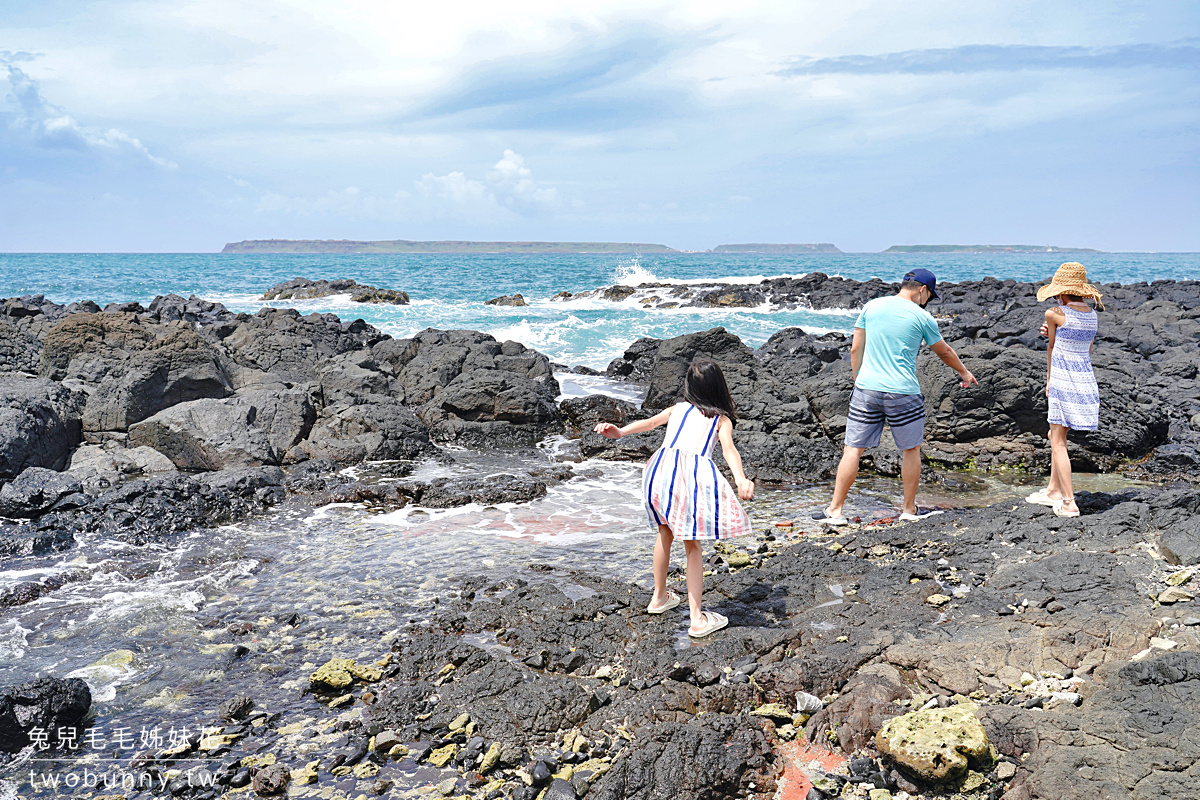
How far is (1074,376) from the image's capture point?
600cm

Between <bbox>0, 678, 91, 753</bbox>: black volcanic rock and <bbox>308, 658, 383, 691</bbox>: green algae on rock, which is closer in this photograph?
<bbox>0, 678, 91, 753</bbox>: black volcanic rock

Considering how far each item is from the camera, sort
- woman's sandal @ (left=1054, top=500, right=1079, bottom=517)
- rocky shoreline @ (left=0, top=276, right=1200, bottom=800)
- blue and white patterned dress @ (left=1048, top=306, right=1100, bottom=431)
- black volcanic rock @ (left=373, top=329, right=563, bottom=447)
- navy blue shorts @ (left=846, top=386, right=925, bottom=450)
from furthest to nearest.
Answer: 1. black volcanic rock @ (left=373, top=329, right=563, bottom=447)
2. navy blue shorts @ (left=846, top=386, right=925, bottom=450)
3. blue and white patterned dress @ (left=1048, top=306, right=1100, bottom=431)
4. woman's sandal @ (left=1054, top=500, right=1079, bottom=517)
5. rocky shoreline @ (left=0, top=276, right=1200, bottom=800)

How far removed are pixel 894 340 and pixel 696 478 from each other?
2798 mm

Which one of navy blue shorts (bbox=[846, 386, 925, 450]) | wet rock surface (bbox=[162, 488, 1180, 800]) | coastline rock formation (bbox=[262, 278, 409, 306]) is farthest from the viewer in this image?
coastline rock formation (bbox=[262, 278, 409, 306])

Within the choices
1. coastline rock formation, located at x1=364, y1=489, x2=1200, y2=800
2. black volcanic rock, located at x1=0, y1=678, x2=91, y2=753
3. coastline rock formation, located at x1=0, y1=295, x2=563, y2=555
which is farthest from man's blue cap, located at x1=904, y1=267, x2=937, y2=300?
black volcanic rock, located at x1=0, y1=678, x2=91, y2=753

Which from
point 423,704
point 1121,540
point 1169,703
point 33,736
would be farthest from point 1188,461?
point 33,736

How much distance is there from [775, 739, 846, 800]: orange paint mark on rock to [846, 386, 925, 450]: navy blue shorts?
355 centimetres

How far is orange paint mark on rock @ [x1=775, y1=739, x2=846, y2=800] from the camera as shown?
3342mm

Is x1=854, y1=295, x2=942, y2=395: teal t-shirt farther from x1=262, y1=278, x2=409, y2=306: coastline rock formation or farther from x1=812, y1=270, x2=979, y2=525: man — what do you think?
x1=262, y1=278, x2=409, y2=306: coastline rock formation

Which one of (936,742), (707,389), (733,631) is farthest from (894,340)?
(936,742)

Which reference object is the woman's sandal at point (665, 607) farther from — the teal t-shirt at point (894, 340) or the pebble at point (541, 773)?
the teal t-shirt at point (894, 340)

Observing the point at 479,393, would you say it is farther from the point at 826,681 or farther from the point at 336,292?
the point at 336,292

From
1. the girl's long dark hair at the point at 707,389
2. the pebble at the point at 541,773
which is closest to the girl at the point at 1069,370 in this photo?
the girl's long dark hair at the point at 707,389

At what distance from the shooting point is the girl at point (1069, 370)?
5.90 metres
